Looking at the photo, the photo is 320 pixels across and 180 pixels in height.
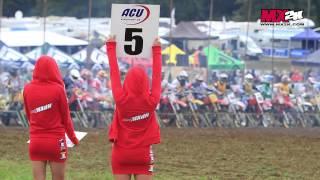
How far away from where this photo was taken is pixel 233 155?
15.6 meters

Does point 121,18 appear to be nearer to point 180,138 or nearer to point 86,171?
point 86,171

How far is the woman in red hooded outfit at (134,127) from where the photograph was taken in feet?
22.4

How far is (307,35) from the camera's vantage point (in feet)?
82.2

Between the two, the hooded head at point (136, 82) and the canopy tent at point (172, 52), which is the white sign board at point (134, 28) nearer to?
the hooded head at point (136, 82)

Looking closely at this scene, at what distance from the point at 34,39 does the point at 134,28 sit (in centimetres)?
1792

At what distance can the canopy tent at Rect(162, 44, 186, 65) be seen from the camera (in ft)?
80.7

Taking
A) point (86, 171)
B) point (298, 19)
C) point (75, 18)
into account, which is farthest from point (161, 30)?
point (86, 171)

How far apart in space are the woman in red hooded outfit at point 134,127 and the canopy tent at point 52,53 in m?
17.7

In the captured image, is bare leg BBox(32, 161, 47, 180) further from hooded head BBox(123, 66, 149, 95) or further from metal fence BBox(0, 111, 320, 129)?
metal fence BBox(0, 111, 320, 129)

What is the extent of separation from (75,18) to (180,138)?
25.0 ft

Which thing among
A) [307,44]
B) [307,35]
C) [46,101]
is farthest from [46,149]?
[307,44]

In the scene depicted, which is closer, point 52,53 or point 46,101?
point 46,101

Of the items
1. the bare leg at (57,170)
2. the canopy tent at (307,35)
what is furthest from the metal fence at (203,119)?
the bare leg at (57,170)

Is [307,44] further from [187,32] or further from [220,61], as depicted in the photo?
[187,32]
